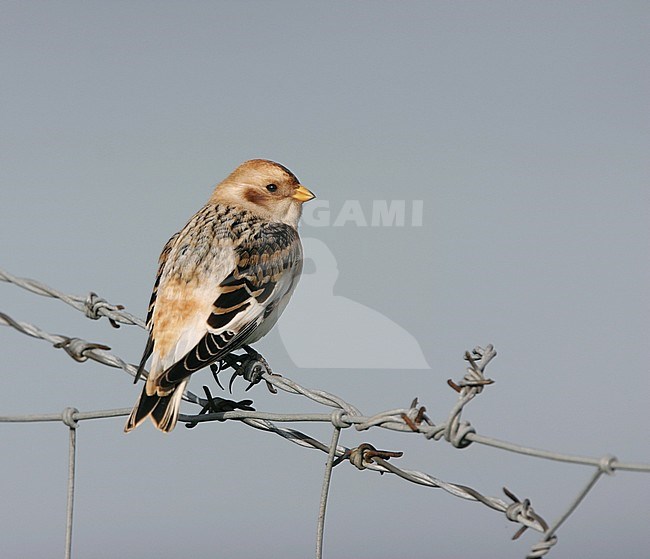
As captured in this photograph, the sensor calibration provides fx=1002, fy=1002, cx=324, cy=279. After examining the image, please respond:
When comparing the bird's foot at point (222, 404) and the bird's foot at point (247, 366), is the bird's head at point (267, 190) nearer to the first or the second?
the bird's foot at point (247, 366)

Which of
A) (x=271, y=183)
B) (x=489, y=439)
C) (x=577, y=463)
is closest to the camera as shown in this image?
(x=577, y=463)

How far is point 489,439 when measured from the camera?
1.67 metres

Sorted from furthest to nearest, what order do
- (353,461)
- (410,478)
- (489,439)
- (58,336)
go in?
(58,336), (353,461), (410,478), (489,439)

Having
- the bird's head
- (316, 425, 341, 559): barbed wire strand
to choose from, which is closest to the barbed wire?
(316, 425, 341, 559): barbed wire strand

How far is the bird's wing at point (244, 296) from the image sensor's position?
2877mm

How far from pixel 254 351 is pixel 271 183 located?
108 cm

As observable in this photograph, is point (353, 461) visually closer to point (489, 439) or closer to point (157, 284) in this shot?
point (489, 439)

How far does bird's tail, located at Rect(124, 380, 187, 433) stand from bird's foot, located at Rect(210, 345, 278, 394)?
0.36 meters

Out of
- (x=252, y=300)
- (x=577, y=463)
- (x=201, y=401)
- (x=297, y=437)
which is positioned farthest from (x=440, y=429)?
(x=252, y=300)

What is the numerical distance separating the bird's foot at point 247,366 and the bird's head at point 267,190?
92cm

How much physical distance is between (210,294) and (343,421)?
1.26 m

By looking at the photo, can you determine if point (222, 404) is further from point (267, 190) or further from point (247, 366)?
point (267, 190)

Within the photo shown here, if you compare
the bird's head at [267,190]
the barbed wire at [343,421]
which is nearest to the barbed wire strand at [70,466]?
the barbed wire at [343,421]

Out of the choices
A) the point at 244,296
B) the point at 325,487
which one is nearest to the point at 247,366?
the point at 244,296
